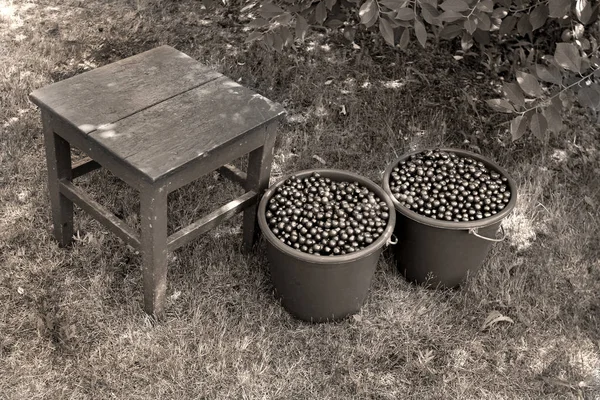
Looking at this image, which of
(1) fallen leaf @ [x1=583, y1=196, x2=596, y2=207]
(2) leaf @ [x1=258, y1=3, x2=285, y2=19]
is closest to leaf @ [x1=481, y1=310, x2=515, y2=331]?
(1) fallen leaf @ [x1=583, y1=196, x2=596, y2=207]

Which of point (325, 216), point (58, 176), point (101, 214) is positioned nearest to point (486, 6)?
point (325, 216)

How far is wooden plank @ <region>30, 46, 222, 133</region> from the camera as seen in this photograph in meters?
2.93

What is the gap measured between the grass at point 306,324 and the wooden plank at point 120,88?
83 cm

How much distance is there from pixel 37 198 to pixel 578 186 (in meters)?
3.14

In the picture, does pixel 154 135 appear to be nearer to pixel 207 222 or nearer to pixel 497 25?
pixel 207 222

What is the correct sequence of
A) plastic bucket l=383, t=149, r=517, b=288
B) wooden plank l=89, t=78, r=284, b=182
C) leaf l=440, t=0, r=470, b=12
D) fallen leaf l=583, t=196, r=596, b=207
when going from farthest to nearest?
fallen leaf l=583, t=196, r=596, b=207 < plastic bucket l=383, t=149, r=517, b=288 < leaf l=440, t=0, r=470, b=12 < wooden plank l=89, t=78, r=284, b=182

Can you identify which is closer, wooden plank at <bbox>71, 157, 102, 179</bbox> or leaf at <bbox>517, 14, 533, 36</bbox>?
wooden plank at <bbox>71, 157, 102, 179</bbox>

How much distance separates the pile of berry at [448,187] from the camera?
10.7 feet

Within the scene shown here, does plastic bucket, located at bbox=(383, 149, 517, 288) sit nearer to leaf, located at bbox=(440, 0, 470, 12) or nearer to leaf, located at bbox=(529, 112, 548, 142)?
leaf, located at bbox=(529, 112, 548, 142)

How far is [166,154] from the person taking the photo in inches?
109

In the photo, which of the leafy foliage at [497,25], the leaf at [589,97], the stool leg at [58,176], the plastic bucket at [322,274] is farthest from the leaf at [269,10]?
the leaf at [589,97]

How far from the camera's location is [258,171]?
3.28 metres

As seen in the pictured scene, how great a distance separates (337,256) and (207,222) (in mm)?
627

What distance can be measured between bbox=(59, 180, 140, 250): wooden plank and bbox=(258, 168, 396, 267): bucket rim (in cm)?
56
